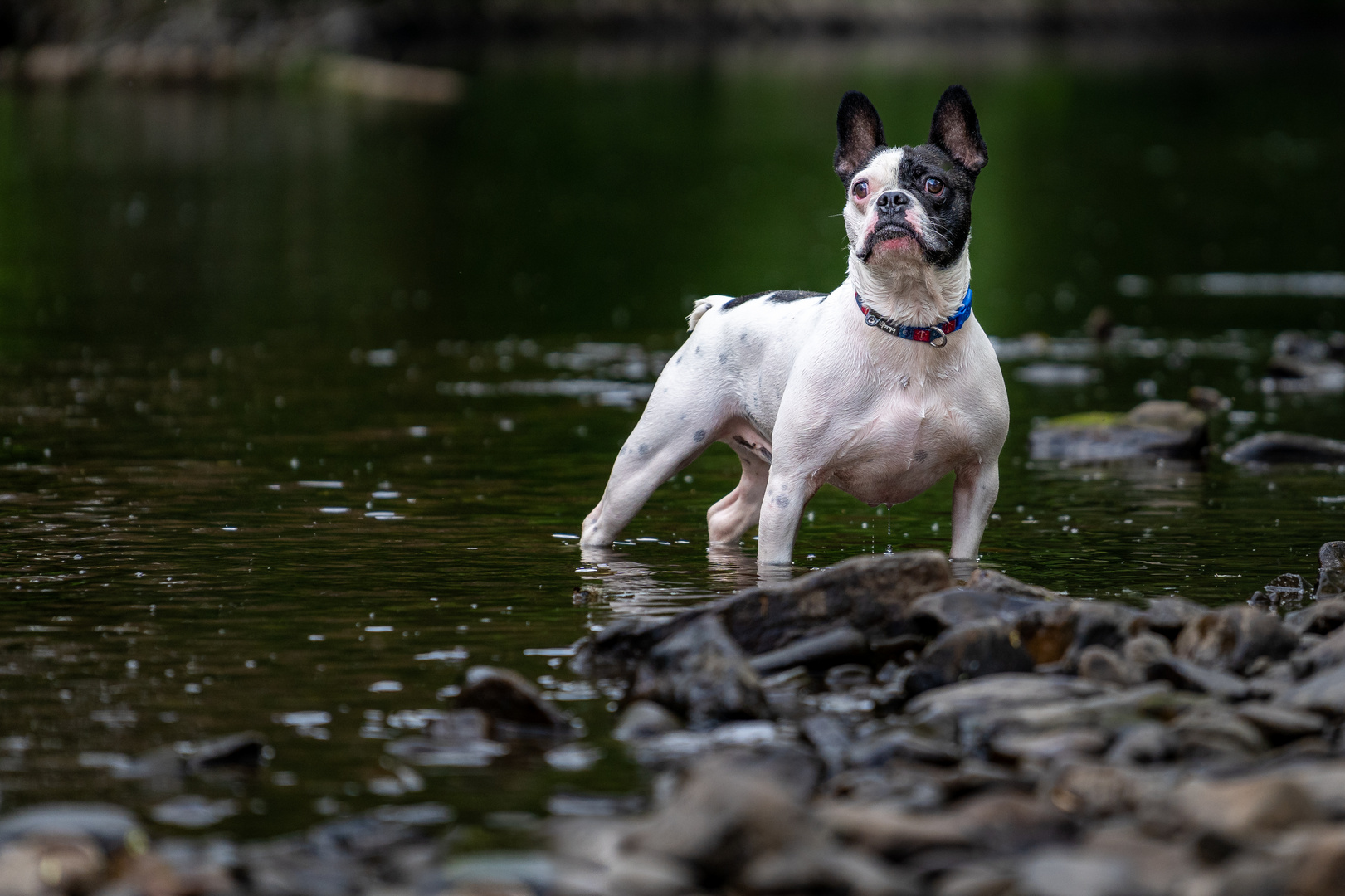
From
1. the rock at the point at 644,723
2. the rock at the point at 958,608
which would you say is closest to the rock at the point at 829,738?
the rock at the point at 644,723

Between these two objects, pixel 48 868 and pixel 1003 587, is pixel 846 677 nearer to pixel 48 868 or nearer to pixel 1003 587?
pixel 1003 587

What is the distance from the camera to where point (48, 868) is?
5195 mm

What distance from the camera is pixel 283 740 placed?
6.66 m

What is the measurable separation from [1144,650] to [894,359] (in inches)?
86.4

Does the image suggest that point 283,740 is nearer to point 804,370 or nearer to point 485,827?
point 485,827

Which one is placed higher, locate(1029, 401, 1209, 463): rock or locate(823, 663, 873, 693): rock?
locate(1029, 401, 1209, 463): rock

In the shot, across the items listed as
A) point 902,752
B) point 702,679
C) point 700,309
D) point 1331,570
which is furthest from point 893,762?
point 700,309

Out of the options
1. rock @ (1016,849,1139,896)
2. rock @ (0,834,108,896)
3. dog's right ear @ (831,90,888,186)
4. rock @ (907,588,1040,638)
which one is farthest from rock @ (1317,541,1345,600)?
rock @ (0,834,108,896)

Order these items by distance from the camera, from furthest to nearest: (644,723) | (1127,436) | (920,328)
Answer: (1127,436), (920,328), (644,723)

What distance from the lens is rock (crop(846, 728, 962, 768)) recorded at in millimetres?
Answer: 6262

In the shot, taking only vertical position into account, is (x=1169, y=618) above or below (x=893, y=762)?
above

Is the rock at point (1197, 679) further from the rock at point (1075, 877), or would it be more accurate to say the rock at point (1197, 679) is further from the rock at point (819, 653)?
the rock at point (1075, 877)

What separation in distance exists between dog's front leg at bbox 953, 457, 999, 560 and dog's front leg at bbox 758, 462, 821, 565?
0.71 meters

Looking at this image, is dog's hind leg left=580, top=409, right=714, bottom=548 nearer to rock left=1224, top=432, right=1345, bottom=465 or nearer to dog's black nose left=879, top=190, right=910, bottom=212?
dog's black nose left=879, top=190, right=910, bottom=212
